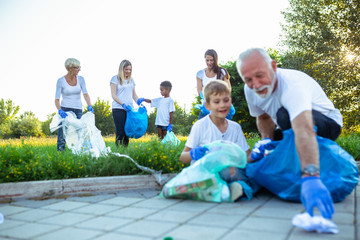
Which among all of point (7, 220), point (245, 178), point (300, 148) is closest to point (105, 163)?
point (7, 220)

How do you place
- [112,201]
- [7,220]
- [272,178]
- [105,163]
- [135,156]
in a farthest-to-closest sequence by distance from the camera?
[135,156] < [105,163] < [112,201] < [272,178] < [7,220]

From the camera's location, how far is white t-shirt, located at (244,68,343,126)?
271cm

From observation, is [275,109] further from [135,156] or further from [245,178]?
[135,156]

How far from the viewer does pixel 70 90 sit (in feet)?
20.7

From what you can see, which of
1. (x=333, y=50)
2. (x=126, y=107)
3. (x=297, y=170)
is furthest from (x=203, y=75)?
(x=333, y=50)

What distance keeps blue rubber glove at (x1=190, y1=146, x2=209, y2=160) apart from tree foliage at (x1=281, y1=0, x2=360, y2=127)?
1287 cm

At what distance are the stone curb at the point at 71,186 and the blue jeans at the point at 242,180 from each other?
1056 mm

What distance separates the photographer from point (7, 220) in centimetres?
281

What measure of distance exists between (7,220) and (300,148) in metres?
2.40

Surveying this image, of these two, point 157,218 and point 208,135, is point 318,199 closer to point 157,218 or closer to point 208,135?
point 157,218

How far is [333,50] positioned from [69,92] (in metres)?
12.7

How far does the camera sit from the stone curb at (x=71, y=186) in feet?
12.1

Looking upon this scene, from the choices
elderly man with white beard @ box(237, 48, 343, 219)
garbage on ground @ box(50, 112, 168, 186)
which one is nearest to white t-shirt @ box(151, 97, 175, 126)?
garbage on ground @ box(50, 112, 168, 186)

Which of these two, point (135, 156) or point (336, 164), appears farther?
point (135, 156)
